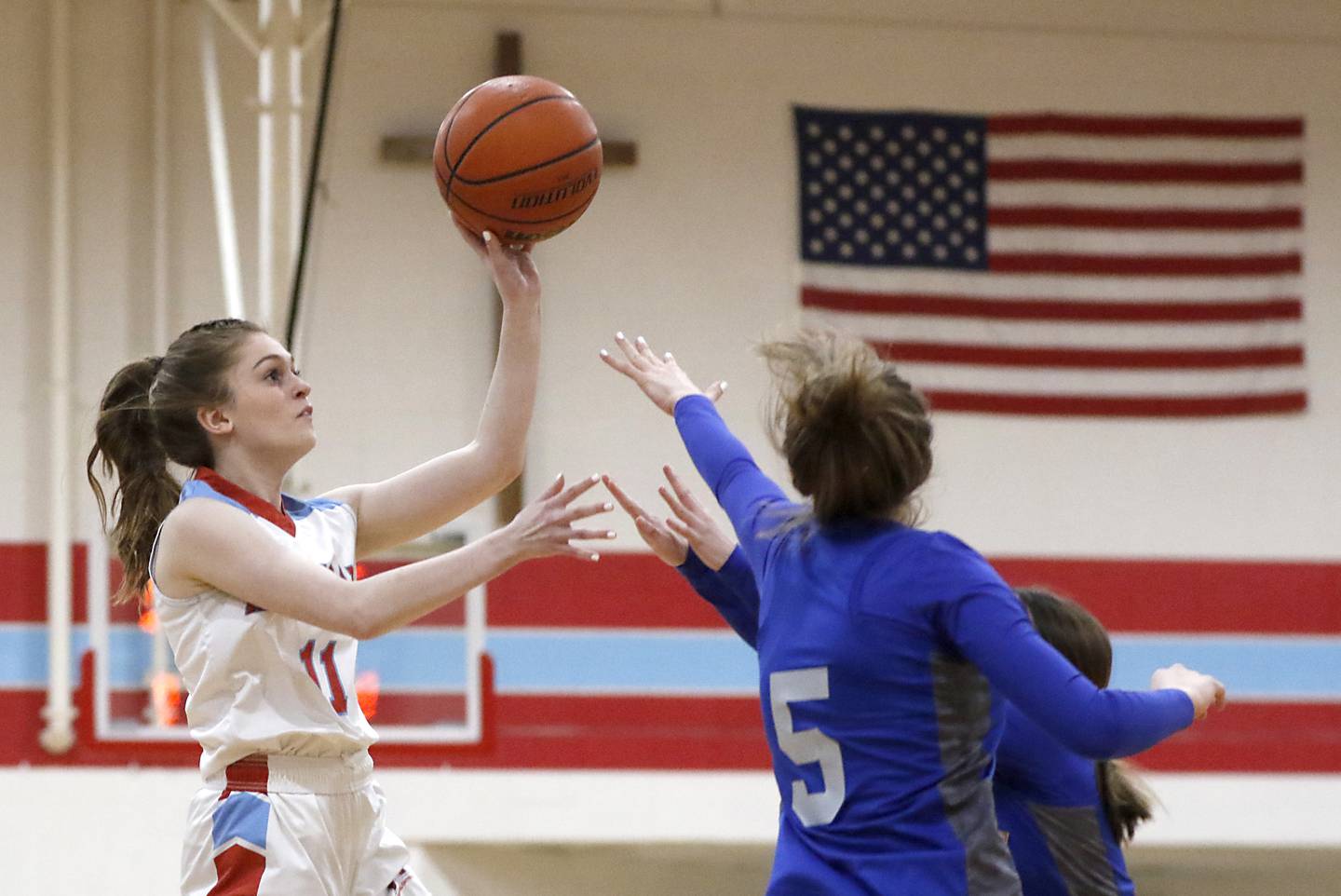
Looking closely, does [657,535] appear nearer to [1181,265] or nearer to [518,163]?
[518,163]

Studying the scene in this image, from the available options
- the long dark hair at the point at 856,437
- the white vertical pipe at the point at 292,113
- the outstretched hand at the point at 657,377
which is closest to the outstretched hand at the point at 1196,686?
the long dark hair at the point at 856,437

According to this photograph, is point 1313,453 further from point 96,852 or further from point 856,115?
point 96,852

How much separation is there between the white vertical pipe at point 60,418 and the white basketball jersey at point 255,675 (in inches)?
209

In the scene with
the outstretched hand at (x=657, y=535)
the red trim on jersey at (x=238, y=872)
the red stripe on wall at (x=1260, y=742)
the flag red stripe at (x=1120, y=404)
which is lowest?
the red stripe on wall at (x=1260, y=742)

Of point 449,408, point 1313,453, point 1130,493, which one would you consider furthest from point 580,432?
point 1313,453

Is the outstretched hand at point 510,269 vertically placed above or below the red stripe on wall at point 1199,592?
above

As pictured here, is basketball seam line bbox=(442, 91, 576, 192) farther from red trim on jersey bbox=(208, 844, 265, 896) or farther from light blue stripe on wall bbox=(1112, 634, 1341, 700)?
light blue stripe on wall bbox=(1112, 634, 1341, 700)

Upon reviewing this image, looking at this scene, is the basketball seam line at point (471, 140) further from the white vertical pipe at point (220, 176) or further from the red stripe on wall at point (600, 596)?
the red stripe on wall at point (600, 596)

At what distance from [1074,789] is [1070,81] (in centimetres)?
671

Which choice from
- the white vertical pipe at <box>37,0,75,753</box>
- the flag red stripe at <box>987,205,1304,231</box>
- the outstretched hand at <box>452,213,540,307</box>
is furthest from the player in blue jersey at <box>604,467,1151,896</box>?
the flag red stripe at <box>987,205,1304,231</box>

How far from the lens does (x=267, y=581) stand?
2492mm

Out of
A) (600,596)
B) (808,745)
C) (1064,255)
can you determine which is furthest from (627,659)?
(808,745)

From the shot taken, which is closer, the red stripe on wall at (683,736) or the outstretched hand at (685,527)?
the outstretched hand at (685,527)

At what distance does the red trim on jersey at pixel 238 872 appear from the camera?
2465mm
